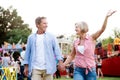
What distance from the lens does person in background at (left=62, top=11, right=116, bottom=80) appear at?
7.97 metres

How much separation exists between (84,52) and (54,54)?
2.15 ft

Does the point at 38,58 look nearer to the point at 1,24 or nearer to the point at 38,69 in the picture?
the point at 38,69

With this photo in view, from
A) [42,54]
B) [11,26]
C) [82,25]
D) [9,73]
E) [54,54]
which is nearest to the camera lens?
[82,25]

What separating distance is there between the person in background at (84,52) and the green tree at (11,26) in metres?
81.2

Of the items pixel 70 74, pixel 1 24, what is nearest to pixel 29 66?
pixel 70 74

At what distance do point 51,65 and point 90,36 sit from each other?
91 centimetres

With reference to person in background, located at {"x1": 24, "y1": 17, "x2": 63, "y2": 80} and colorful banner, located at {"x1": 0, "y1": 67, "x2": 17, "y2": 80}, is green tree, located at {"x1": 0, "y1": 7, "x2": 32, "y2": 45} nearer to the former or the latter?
colorful banner, located at {"x1": 0, "y1": 67, "x2": 17, "y2": 80}

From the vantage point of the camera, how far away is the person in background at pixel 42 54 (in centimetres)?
822

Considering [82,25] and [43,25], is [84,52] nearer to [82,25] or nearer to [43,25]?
[82,25]

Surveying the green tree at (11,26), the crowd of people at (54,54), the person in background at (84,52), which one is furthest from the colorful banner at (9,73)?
the green tree at (11,26)

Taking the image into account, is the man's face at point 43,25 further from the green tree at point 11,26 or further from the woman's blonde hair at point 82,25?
the green tree at point 11,26

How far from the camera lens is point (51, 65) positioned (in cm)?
829

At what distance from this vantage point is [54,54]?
8383 millimetres

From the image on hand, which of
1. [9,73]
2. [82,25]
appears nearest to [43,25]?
[82,25]
